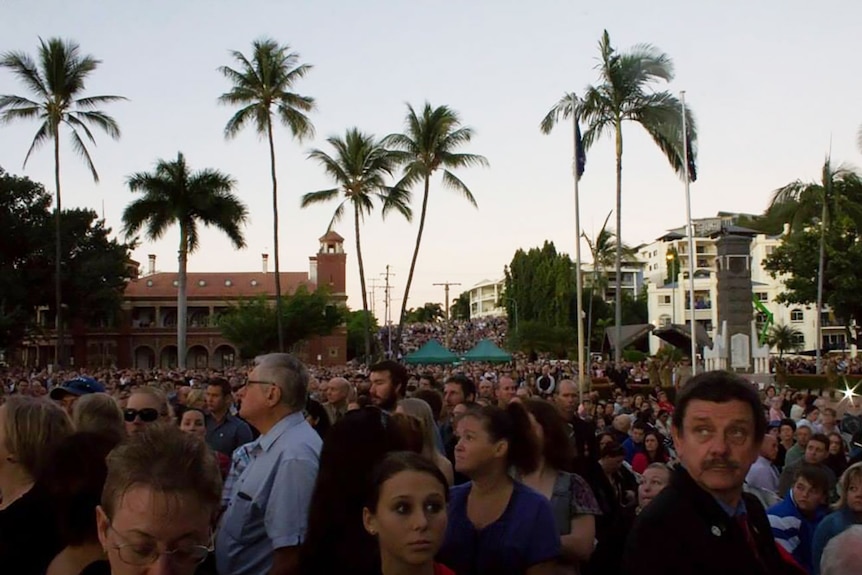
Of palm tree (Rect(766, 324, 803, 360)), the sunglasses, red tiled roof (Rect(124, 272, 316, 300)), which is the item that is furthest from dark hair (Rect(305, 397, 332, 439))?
red tiled roof (Rect(124, 272, 316, 300))

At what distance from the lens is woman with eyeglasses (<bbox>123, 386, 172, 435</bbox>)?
18.8ft

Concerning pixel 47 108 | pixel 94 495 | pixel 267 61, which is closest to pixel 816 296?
pixel 267 61

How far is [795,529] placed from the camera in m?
5.52

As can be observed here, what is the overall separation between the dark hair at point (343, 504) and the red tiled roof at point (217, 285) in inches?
3201

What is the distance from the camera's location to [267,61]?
38531 millimetres

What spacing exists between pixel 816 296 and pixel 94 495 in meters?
49.8

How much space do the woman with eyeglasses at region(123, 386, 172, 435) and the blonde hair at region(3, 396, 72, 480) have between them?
2.25 metres

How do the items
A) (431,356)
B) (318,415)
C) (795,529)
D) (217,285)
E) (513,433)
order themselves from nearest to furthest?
(513,433)
(795,529)
(318,415)
(431,356)
(217,285)

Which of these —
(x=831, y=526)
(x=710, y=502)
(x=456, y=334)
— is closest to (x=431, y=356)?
(x=831, y=526)

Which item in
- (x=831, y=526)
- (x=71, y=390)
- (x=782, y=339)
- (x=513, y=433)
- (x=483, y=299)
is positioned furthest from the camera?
(x=483, y=299)

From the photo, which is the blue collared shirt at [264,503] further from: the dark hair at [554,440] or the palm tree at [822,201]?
the palm tree at [822,201]

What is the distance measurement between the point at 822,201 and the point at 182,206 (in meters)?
30.2

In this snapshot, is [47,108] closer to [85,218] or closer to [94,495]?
[85,218]

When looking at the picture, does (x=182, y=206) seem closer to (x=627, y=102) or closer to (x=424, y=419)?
(x=627, y=102)
